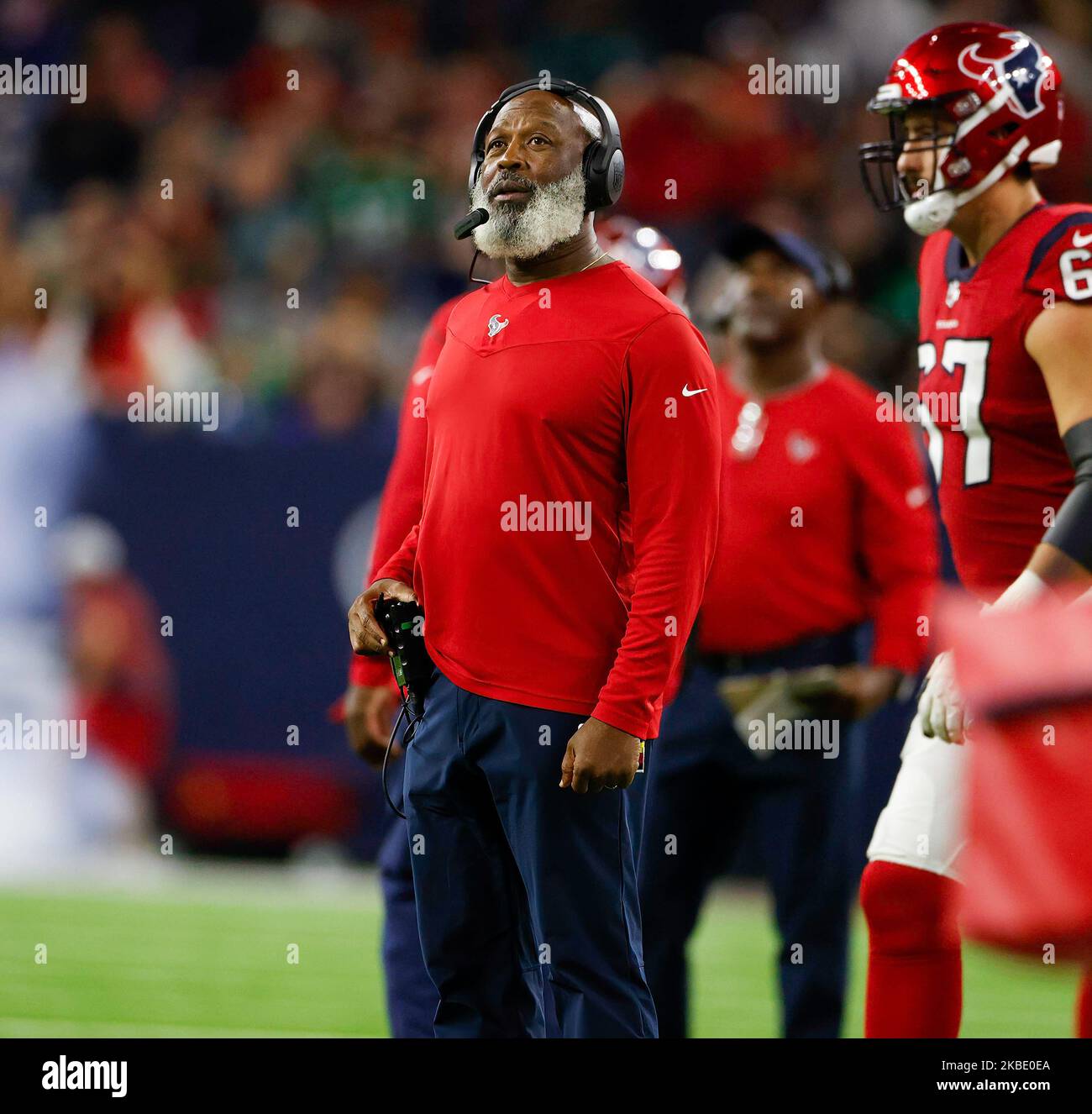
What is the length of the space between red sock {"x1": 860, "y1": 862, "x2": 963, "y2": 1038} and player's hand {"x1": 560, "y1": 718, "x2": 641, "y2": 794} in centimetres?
83

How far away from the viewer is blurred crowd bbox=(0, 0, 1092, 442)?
28.0 feet

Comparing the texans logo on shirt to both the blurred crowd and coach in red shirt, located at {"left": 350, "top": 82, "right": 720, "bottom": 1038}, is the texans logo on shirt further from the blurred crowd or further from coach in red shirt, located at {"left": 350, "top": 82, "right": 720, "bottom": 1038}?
the blurred crowd

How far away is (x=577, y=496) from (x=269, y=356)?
6286 millimetres

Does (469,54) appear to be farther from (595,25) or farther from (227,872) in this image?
(227,872)

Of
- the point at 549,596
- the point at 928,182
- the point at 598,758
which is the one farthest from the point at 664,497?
the point at 928,182

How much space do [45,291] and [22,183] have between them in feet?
4.92

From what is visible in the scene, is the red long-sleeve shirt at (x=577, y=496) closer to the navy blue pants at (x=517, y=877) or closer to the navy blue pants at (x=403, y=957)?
the navy blue pants at (x=517, y=877)

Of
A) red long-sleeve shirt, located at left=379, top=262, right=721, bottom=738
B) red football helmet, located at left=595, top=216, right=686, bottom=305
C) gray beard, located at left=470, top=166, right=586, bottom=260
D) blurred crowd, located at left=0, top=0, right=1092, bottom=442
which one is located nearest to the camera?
red long-sleeve shirt, located at left=379, top=262, right=721, bottom=738

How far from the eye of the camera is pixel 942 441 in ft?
11.5

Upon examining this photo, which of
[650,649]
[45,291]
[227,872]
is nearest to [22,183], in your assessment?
[45,291]

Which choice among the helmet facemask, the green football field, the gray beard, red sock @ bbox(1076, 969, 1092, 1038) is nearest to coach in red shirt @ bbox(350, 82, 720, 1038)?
the gray beard

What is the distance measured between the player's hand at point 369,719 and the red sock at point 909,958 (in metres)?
1.05

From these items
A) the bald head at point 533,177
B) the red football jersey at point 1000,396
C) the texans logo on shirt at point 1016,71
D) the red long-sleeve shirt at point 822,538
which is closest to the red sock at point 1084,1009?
the red football jersey at point 1000,396

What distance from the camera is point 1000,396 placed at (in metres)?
3.33
